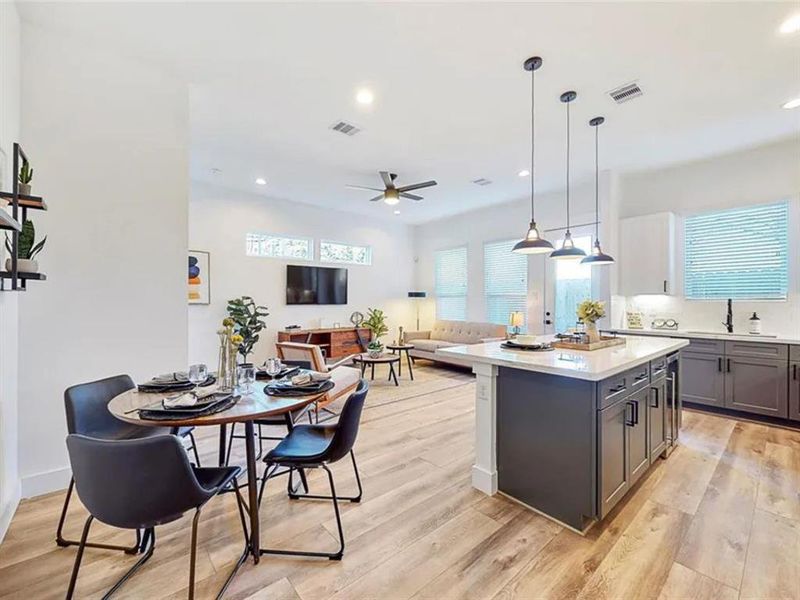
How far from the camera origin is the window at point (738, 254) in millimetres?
4230

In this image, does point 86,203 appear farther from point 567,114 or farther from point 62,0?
point 567,114

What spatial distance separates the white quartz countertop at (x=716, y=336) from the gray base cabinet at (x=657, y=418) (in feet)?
6.36

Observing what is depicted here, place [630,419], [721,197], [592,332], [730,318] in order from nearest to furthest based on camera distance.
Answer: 1. [630,419]
2. [592,332]
3. [730,318]
4. [721,197]

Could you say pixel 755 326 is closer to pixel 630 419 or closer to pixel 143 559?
pixel 630 419

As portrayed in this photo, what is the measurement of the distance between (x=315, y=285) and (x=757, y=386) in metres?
6.54

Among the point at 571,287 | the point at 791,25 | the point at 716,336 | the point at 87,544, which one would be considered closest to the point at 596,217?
the point at 571,287

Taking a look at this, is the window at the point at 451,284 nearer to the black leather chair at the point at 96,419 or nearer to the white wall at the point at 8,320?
the black leather chair at the point at 96,419

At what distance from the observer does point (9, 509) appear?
2.17 metres

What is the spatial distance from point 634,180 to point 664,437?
156 inches

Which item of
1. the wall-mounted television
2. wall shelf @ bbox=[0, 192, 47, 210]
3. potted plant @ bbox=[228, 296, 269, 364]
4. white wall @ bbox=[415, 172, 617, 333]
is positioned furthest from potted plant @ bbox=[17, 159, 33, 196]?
white wall @ bbox=[415, 172, 617, 333]

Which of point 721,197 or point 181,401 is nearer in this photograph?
point 181,401

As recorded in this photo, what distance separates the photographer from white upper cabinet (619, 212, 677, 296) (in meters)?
4.86

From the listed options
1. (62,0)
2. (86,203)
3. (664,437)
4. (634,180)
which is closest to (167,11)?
(62,0)

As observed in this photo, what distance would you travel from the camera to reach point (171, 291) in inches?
117
